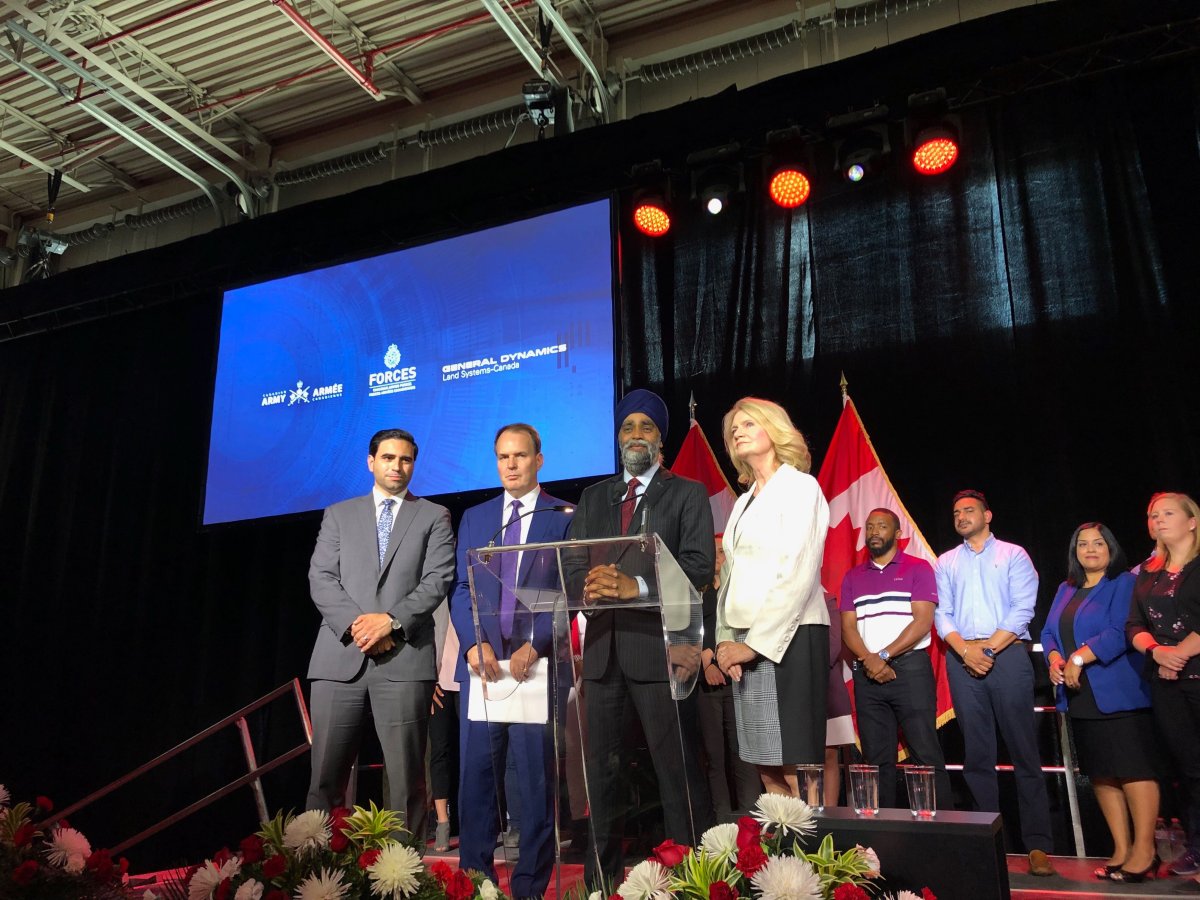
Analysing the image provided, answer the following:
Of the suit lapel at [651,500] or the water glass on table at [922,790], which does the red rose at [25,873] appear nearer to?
the water glass on table at [922,790]

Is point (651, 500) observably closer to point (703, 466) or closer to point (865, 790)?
point (865, 790)

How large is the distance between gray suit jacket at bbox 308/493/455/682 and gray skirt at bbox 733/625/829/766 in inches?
44.1

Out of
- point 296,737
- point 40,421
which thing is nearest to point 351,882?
point 296,737

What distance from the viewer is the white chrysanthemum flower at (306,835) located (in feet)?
5.05

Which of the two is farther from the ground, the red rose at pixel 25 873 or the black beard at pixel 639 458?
the black beard at pixel 639 458

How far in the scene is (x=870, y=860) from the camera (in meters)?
1.48

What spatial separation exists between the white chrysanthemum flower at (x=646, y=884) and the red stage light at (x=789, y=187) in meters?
4.06

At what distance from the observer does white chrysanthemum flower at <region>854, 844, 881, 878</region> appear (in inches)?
57.3

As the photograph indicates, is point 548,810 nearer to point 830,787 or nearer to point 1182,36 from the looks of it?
point 830,787

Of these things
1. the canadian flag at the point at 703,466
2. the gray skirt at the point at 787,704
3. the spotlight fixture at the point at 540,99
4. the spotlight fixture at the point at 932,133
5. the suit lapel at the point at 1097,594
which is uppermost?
the spotlight fixture at the point at 540,99

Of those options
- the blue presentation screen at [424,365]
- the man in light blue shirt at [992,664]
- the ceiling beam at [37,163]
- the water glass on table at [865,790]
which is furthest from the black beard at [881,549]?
the ceiling beam at [37,163]

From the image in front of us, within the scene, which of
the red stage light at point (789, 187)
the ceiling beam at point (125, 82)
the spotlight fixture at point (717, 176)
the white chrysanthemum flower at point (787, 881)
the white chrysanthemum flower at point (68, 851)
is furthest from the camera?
the ceiling beam at point (125, 82)

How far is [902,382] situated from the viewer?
491 centimetres

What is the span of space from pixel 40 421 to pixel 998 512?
22.1ft
